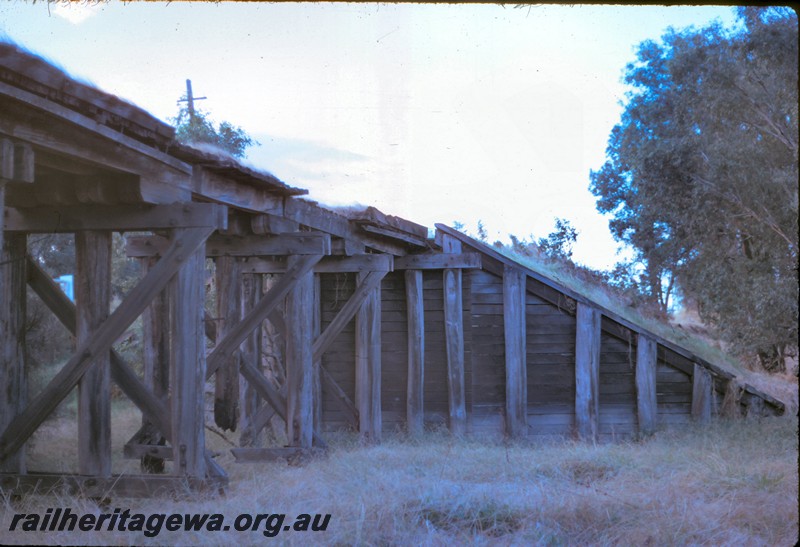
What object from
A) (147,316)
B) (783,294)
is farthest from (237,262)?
(783,294)

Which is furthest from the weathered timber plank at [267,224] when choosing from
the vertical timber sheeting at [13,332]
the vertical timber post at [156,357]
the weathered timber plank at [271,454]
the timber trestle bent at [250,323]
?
the weathered timber plank at [271,454]

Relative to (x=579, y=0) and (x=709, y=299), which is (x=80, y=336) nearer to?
(x=579, y=0)

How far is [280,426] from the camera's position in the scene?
1233 cm

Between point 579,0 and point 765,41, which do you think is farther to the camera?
point 765,41

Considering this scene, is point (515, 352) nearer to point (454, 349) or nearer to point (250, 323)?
point (454, 349)

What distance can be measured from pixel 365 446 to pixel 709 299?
→ 752cm

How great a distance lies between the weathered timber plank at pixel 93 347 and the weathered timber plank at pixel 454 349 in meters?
6.69

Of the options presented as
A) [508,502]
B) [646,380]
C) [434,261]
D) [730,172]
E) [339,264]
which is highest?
[730,172]

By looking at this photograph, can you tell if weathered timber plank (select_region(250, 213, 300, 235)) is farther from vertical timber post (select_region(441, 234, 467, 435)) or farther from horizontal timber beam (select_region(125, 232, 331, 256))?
vertical timber post (select_region(441, 234, 467, 435))

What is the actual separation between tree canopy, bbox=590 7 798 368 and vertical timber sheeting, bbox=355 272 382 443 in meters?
5.61

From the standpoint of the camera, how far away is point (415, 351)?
40.0 feet

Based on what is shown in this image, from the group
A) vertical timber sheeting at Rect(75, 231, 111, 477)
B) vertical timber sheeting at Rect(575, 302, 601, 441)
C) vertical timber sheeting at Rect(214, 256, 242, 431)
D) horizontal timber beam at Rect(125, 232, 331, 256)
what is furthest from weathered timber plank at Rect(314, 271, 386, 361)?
vertical timber sheeting at Rect(75, 231, 111, 477)

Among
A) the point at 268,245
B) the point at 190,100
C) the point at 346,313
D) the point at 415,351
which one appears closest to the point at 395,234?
the point at 346,313

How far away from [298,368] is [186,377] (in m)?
2.50
